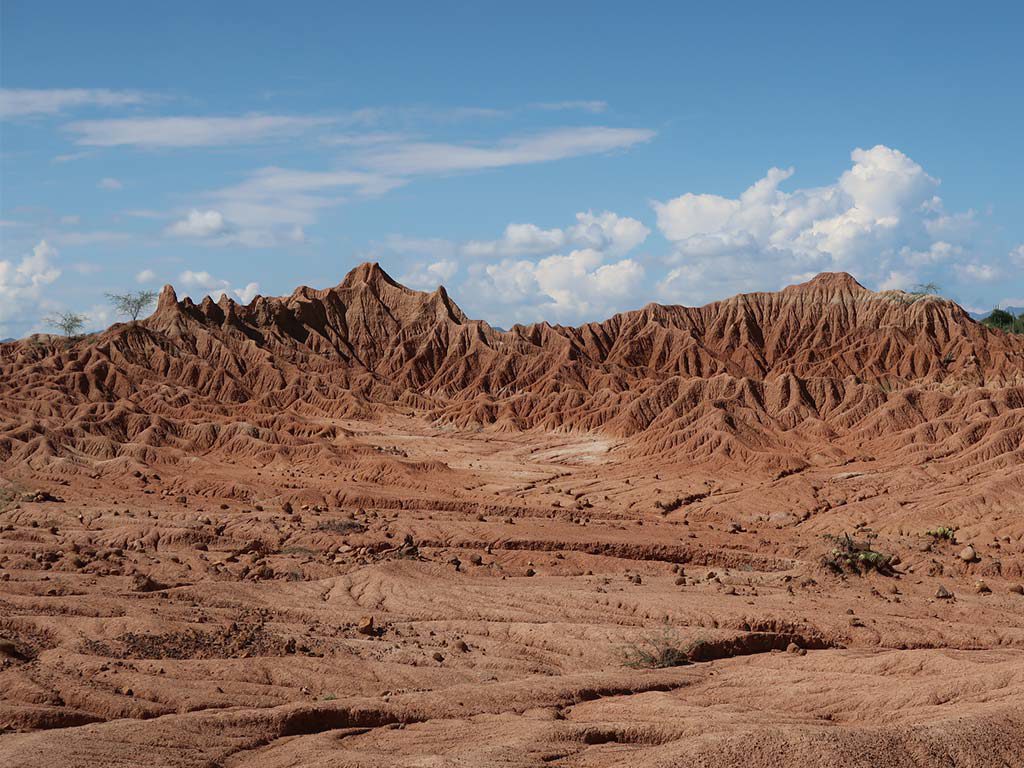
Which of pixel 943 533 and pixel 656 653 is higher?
pixel 943 533

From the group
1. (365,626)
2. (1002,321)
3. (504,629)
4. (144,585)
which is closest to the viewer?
(365,626)

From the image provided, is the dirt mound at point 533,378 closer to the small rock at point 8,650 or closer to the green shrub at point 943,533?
the green shrub at point 943,533

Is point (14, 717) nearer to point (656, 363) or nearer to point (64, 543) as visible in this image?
point (64, 543)

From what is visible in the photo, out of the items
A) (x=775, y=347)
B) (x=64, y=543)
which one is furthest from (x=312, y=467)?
(x=775, y=347)

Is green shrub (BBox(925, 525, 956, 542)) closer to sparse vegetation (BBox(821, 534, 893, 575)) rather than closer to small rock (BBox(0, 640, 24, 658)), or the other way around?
sparse vegetation (BBox(821, 534, 893, 575))

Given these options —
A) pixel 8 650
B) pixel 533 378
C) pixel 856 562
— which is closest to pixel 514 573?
pixel 856 562

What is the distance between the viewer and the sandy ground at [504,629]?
1895cm

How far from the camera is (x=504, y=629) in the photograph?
30094 millimetres

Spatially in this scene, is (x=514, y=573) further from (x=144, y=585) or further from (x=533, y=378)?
(x=533, y=378)

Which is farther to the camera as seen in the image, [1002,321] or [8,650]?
[1002,321]

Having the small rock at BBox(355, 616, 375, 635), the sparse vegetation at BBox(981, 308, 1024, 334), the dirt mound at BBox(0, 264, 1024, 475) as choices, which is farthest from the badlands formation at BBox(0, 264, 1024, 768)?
the sparse vegetation at BBox(981, 308, 1024, 334)

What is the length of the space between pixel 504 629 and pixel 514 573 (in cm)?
1020

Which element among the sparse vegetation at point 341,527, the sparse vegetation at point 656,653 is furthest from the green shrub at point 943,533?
the sparse vegetation at point 341,527

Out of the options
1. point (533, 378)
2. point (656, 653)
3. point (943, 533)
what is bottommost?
point (656, 653)
